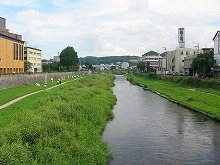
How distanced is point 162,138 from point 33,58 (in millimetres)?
114878

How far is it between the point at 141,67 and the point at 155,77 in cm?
5608

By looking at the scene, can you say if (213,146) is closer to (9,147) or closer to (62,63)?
(9,147)

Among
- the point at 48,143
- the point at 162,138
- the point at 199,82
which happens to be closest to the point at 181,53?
the point at 199,82

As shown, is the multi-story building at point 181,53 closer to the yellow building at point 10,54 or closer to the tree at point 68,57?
the tree at point 68,57

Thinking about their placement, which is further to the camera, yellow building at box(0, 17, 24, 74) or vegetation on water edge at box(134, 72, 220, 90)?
yellow building at box(0, 17, 24, 74)

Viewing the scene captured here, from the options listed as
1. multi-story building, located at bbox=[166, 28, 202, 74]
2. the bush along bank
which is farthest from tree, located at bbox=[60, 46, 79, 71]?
the bush along bank

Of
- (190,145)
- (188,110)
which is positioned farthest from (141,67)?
(190,145)

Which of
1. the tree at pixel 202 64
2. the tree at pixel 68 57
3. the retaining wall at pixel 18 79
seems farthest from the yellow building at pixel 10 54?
the tree at pixel 68 57

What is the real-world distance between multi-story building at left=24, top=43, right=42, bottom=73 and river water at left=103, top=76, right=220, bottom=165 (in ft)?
312

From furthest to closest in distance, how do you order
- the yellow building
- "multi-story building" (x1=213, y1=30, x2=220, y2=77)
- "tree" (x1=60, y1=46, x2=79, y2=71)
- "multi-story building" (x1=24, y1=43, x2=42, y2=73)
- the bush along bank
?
"tree" (x1=60, y1=46, x2=79, y2=71)
"multi-story building" (x1=24, y1=43, x2=42, y2=73)
"multi-story building" (x1=213, y1=30, x2=220, y2=77)
the yellow building
the bush along bank

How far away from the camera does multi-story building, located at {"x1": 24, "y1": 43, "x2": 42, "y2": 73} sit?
4838 inches

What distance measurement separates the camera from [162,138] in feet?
76.1

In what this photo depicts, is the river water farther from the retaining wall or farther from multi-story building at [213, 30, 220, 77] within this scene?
multi-story building at [213, 30, 220, 77]

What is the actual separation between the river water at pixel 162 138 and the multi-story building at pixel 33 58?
95.0 meters
